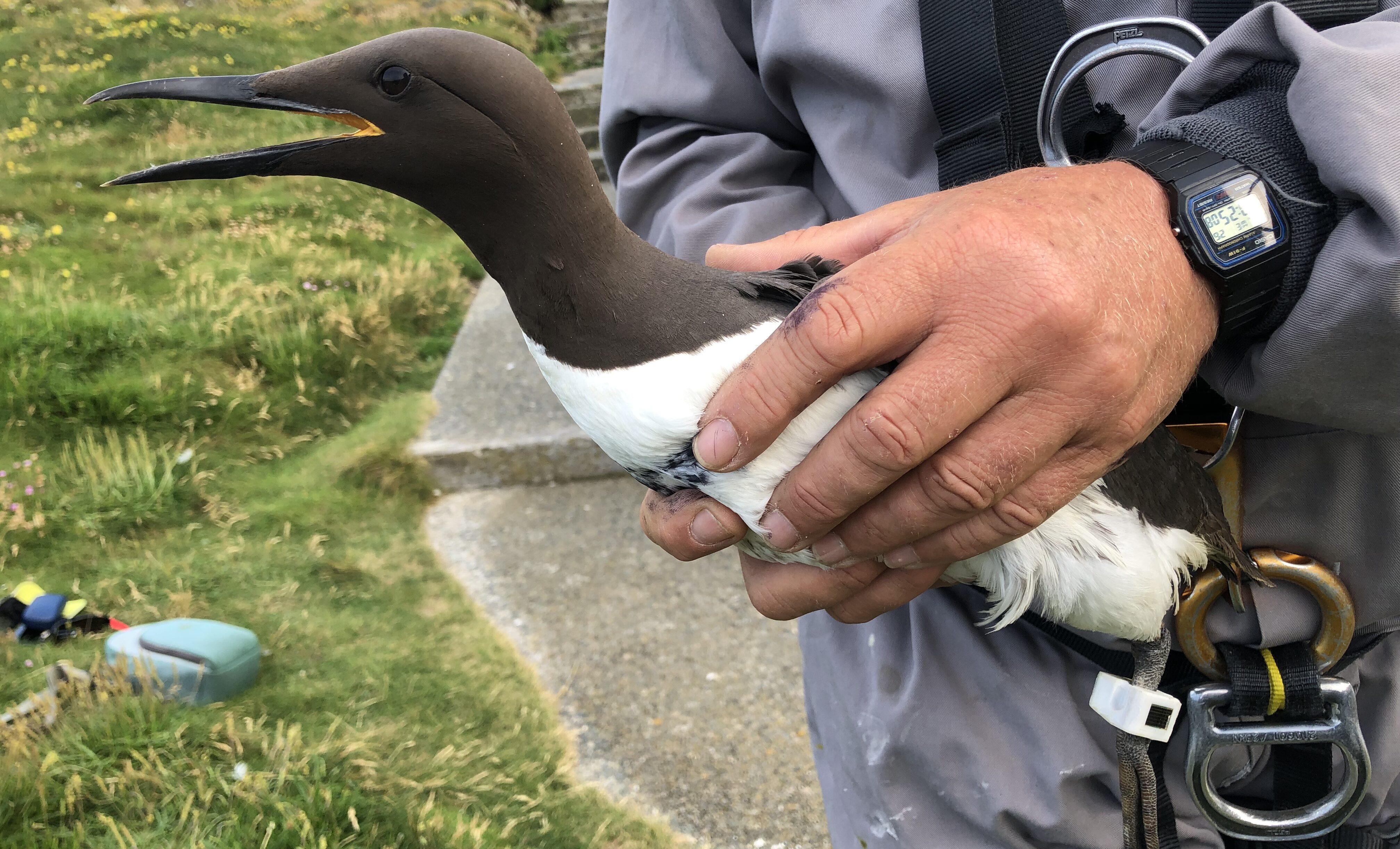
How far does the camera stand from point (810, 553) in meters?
1.39

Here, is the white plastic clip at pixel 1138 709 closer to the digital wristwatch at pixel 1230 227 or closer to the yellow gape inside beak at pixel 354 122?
the digital wristwatch at pixel 1230 227

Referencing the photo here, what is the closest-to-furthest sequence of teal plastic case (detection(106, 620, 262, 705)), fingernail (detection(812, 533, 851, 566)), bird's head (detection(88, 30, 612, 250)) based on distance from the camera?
bird's head (detection(88, 30, 612, 250)), fingernail (detection(812, 533, 851, 566)), teal plastic case (detection(106, 620, 262, 705))

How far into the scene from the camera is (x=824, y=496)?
1207 mm

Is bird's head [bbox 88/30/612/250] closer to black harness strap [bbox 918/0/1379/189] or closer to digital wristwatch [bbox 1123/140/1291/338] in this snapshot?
black harness strap [bbox 918/0/1379/189]

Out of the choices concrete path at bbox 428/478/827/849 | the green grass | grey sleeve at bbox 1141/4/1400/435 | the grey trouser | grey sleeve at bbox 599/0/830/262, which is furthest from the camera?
concrete path at bbox 428/478/827/849

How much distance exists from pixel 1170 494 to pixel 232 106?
1537 mm

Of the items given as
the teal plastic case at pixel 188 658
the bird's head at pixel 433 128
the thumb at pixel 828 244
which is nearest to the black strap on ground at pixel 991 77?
the thumb at pixel 828 244

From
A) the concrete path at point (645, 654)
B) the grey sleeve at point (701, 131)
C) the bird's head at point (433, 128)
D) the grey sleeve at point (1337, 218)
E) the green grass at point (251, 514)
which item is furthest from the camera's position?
the concrete path at point (645, 654)

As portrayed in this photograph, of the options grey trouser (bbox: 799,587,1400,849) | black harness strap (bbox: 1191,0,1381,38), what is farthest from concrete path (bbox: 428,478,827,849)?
black harness strap (bbox: 1191,0,1381,38)

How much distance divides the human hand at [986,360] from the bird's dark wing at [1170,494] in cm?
22

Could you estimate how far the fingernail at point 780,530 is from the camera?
1277mm

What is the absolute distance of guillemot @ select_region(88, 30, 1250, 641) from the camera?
120 centimetres

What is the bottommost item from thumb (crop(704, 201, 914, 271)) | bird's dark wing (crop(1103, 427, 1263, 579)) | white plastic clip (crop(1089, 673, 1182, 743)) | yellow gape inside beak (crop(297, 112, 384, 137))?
white plastic clip (crop(1089, 673, 1182, 743))

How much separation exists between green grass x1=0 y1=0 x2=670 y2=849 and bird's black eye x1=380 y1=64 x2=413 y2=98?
6.45 feet
